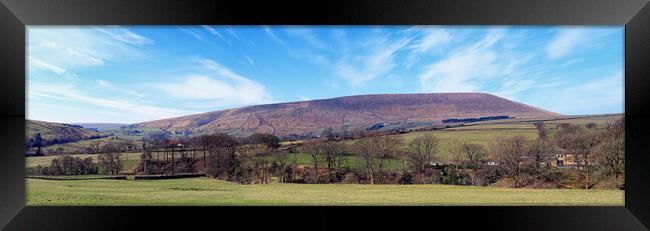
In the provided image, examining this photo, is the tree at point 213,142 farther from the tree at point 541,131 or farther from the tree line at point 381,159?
the tree at point 541,131

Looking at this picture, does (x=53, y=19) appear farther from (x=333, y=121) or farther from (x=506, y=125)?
(x=506, y=125)

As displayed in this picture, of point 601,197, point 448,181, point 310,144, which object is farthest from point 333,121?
point 601,197

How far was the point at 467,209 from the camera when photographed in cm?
312

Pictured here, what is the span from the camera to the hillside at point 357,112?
17594mm

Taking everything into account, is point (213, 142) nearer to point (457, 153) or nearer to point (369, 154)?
point (369, 154)

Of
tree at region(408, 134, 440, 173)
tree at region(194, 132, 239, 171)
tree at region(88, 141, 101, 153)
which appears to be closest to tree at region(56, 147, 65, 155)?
tree at region(88, 141, 101, 153)

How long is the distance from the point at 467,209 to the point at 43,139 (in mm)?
15160

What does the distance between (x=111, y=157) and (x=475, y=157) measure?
1350cm

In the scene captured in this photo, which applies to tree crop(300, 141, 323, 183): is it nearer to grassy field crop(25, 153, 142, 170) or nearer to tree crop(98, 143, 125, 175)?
grassy field crop(25, 153, 142, 170)

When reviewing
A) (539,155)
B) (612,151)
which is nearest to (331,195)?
(539,155)

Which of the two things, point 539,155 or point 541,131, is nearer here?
point 539,155

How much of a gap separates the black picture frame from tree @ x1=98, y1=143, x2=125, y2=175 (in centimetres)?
971

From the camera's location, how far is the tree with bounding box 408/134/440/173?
11766mm

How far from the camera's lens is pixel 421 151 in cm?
1228
